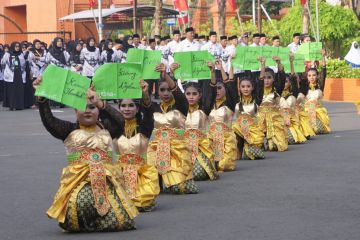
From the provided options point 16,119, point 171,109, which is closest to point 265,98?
point 171,109

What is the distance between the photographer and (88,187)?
366 inches

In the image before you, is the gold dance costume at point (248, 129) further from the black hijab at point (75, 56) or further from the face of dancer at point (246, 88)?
the black hijab at point (75, 56)

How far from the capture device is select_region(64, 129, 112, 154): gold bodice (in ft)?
30.7

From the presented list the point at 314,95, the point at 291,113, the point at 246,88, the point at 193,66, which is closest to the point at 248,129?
the point at 246,88

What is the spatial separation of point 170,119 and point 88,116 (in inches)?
104

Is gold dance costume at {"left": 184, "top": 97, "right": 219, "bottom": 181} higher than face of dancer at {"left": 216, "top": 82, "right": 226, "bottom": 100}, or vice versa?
face of dancer at {"left": 216, "top": 82, "right": 226, "bottom": 100}

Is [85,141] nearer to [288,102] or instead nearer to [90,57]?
[288,102]

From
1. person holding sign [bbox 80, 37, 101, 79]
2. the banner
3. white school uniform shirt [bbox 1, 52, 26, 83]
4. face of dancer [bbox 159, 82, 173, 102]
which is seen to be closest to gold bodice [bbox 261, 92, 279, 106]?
the banner

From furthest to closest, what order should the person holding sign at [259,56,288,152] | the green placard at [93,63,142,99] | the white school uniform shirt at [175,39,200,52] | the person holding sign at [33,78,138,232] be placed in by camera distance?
1. the white school uniform shirt at [175,39,200,52]
2. the person holding sign at [259,56,288,152]
3. the green placard at [93,63,142,99]
4. the person holding sign at [33,78,138,232]

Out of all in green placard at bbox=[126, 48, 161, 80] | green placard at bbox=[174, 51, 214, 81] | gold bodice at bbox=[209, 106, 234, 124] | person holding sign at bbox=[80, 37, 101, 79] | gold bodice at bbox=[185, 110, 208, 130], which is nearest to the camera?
green placard at bbox=[126, 48, 161, 80]

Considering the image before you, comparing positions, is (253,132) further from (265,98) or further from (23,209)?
(23,209)

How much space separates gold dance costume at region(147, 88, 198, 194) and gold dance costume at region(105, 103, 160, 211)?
2.99ft

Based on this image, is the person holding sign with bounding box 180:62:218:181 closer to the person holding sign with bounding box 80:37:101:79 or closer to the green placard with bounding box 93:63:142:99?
the green placard with bounding box 93:63:142:99

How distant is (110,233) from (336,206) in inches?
94.2
